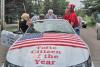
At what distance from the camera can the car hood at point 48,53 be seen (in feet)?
25.0

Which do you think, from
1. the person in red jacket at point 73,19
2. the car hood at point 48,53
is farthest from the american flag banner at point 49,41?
the person in red jacket at point 73,19

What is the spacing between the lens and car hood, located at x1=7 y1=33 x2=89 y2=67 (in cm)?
762

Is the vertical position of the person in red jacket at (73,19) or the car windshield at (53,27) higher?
the car windshield at (53,27)

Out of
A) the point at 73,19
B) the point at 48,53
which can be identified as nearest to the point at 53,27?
the point at 48,53

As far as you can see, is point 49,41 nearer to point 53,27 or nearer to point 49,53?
point 49,53

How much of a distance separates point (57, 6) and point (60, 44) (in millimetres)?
89447

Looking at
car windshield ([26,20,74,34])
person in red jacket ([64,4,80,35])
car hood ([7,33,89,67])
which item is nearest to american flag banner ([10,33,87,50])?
car hood ([7,33,89,67])

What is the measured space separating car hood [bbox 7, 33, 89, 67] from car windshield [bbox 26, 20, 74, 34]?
5.08 ft

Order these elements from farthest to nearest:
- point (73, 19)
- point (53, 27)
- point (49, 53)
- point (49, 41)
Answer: point (73, 19) → point (53, 27) → point (49, 41) → point (49, 53)

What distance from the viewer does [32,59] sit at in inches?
303

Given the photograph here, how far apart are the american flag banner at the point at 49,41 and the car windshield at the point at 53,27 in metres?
0.81

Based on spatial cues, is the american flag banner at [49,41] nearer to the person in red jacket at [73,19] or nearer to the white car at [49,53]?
the white car at [49,53]

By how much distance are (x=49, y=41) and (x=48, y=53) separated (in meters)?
0.72

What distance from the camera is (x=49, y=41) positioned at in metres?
8.50
